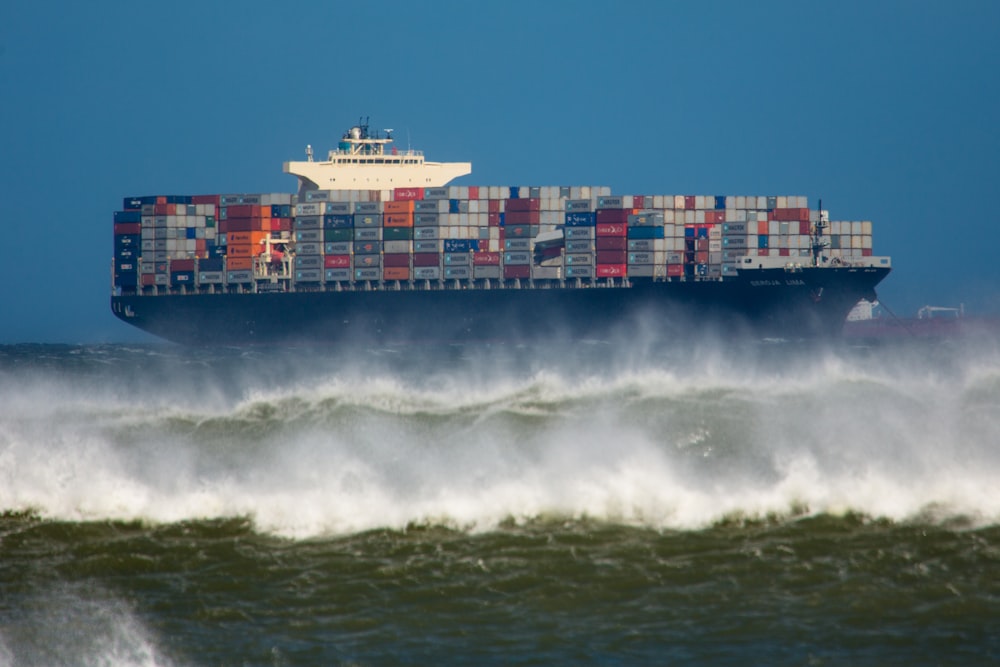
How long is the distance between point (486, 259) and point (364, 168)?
24996 mm

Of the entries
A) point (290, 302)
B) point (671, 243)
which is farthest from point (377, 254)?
point (671, 243)

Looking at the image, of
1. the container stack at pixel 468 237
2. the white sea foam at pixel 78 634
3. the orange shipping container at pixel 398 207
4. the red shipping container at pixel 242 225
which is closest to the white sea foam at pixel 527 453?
the white sea foam at pixel 78 634

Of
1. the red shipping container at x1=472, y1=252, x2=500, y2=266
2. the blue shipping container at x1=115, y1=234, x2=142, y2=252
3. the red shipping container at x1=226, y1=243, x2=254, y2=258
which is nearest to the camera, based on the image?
the red shipping container at x1=472, y1=252, x2=500, y2=266

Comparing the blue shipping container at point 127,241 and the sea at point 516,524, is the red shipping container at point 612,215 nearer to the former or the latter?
the blue shipping container at point 127,241

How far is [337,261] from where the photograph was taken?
3346 inches

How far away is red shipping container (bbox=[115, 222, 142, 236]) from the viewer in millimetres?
92188

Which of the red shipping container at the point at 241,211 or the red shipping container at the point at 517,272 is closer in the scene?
the red shipping container at the point at 517,272

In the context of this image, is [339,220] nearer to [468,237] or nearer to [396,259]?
[396,259]

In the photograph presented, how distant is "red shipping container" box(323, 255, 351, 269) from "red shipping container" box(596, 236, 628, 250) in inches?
762

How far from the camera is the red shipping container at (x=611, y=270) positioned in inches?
3110

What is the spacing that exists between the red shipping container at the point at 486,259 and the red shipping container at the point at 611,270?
7.66m

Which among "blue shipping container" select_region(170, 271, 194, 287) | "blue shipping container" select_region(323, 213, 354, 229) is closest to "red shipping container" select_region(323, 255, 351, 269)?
"blue shipping container" select_region(323, 213, 354, 229)

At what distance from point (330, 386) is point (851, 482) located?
8279 mm

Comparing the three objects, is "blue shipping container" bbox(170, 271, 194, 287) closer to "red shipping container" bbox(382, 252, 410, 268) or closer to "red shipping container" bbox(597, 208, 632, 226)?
"red shipping container" bbox(382, 252, 410, 268)
